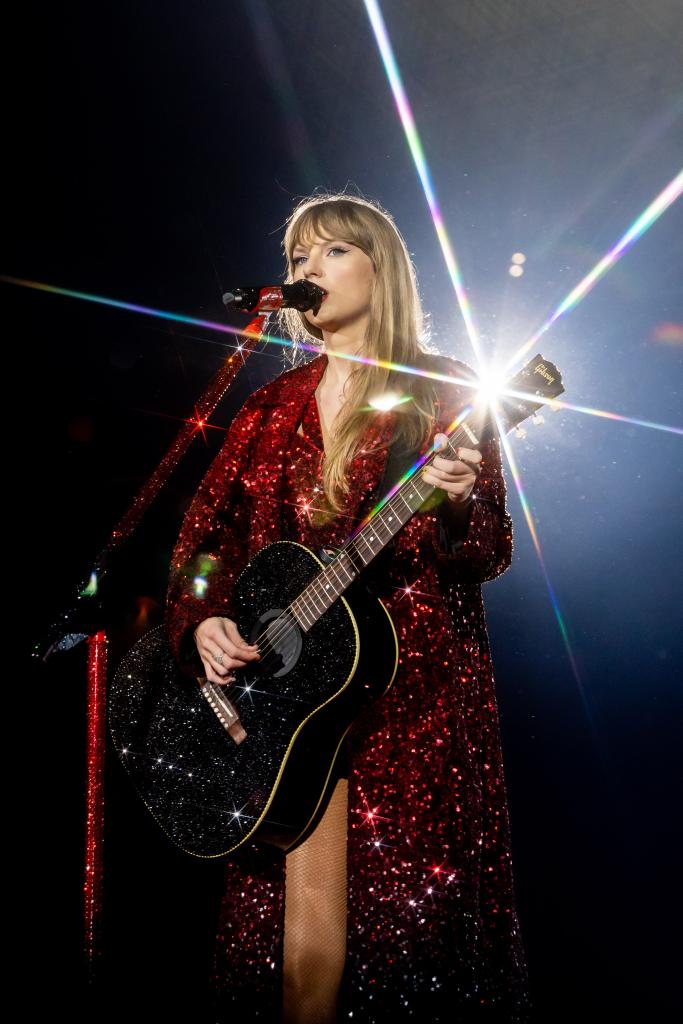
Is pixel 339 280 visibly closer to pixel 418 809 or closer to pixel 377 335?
pixel 377 335

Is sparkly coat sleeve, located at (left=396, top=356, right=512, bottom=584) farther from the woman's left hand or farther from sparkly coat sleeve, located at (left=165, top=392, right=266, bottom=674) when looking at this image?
sparkly coat sleeve, located at (left=165, top=392, right=266, bottom=674)

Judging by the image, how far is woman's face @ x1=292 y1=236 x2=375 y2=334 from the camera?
6.57 feet

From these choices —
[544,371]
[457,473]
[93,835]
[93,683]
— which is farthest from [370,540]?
[93,835]

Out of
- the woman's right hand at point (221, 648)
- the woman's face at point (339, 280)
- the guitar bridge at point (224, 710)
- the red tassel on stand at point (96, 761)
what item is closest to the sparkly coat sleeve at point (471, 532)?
the woman's right hand at point (221, 648)

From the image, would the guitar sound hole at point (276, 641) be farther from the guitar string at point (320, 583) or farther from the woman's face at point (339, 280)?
the woman's face at point (339, 280)

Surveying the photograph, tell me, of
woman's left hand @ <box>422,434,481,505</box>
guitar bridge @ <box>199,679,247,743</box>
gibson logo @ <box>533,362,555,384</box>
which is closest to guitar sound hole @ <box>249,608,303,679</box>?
guitar bridge @ <box>199,679,247,743</box>

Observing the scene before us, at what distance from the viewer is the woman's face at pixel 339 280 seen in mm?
2004

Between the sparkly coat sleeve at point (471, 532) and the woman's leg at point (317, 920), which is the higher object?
the sparkly coat sleeve at point (471, 532)

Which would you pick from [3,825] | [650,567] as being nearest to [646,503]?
[650,567]

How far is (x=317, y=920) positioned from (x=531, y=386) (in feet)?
4.07

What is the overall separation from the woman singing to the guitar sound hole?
0.04 meters

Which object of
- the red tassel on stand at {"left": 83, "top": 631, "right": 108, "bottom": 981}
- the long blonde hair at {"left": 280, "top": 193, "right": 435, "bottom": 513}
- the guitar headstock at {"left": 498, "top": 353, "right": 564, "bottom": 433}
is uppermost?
the long blonde hair at {"left": 280, "top": 193, "right": 435, "bottom": 513}

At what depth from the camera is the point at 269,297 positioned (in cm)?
190

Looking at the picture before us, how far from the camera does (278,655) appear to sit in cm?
158
